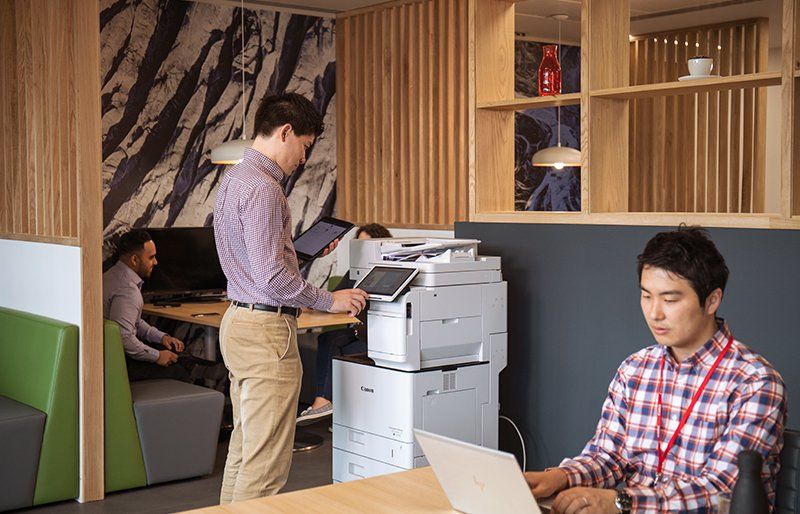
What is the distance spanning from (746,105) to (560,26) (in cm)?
175

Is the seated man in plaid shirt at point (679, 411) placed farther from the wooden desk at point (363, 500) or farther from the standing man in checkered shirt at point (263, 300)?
the standing man in checkered shirt at point (263, 300)

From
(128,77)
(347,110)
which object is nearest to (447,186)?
(347,110)

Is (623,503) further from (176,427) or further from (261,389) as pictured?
(176,427)

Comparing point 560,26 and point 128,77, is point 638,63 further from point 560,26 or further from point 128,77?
point 128,77

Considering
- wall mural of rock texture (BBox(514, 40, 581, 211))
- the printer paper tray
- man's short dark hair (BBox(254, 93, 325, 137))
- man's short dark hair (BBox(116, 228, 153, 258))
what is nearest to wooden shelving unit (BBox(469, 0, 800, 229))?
man's short dark hair (BBox(254, 93, 325, 137))

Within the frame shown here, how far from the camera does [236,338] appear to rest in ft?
12.7

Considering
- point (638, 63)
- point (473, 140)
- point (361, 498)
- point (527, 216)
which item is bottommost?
point (361, 498)

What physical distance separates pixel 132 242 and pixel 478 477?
14.8 ft

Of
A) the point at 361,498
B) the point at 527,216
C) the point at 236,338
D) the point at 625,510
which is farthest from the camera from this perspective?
the point at 527,216

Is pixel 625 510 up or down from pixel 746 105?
down

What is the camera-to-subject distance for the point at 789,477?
2.20 metres

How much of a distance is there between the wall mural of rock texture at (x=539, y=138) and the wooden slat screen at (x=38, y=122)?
4.63m

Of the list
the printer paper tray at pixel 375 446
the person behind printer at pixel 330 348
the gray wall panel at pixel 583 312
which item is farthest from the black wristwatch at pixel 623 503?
the person behind printer at pixel 330 348

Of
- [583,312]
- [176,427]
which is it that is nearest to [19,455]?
[176,427]
